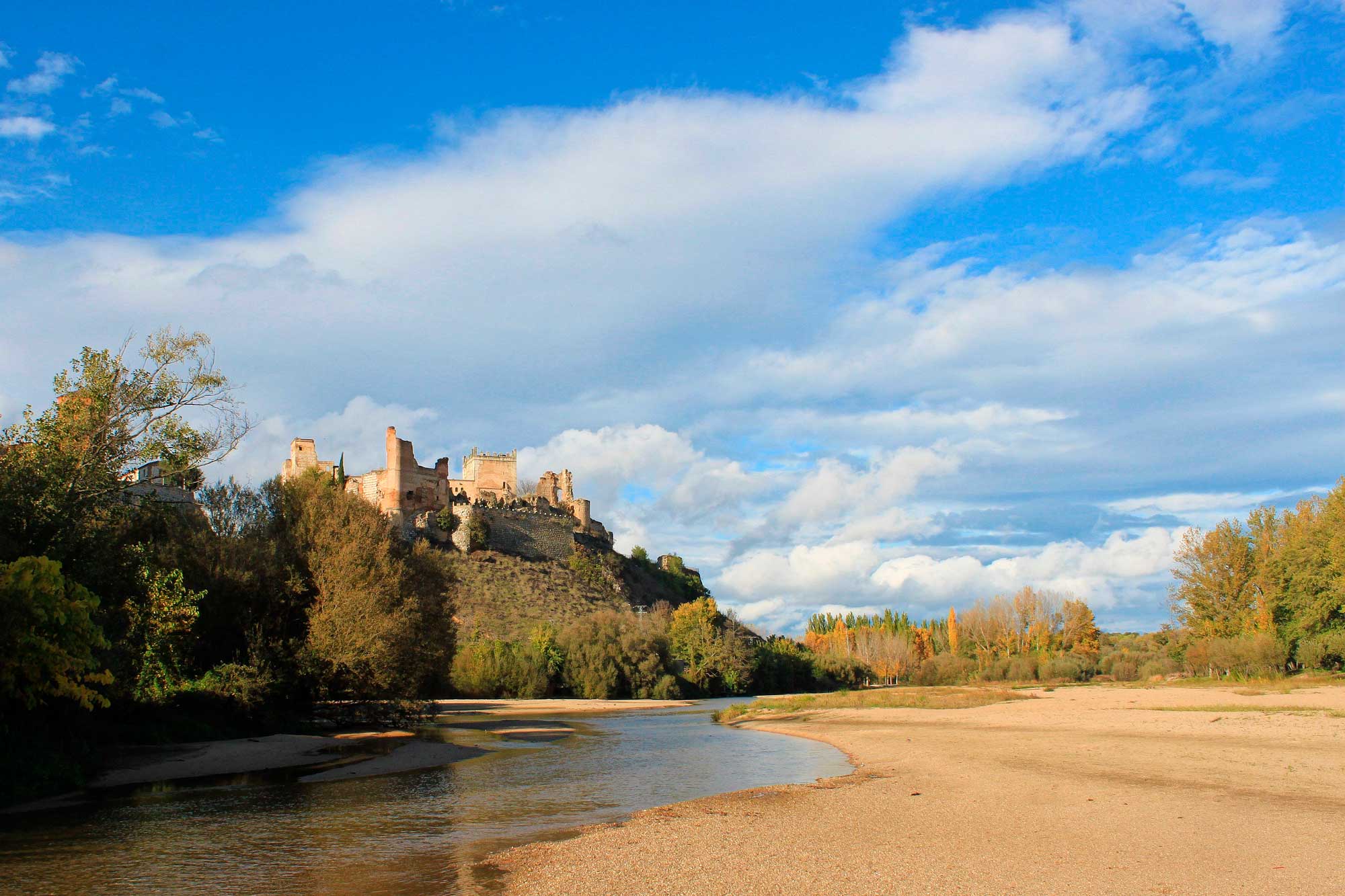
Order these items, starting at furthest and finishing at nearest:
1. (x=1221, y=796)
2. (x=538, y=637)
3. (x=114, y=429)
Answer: (x=538, y=637)
(x=114, y=429)
(x=1221, y=796)

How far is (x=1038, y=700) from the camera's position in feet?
135

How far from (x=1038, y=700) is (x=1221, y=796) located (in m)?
28.8

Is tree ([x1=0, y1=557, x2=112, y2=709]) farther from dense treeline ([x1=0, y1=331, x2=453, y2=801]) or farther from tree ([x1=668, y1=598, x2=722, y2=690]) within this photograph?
tree ([x1=668, y1=598, x2=722, y2=690])

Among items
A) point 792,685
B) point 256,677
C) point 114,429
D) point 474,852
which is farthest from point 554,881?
point 792,685

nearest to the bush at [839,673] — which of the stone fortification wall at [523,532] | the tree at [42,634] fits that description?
the stone fortification wall at [523,532]

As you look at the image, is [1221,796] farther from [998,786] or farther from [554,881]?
[554,881]

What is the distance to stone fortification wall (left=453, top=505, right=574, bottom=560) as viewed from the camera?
8869 centimetres

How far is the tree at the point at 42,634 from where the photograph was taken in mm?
14586

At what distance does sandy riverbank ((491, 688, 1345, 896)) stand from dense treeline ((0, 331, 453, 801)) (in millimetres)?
10421

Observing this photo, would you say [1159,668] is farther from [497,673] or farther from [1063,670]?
[497,673]

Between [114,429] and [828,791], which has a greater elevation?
[114,429]

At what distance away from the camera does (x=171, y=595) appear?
23969 millimetres

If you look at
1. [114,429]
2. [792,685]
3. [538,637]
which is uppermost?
[114,429]

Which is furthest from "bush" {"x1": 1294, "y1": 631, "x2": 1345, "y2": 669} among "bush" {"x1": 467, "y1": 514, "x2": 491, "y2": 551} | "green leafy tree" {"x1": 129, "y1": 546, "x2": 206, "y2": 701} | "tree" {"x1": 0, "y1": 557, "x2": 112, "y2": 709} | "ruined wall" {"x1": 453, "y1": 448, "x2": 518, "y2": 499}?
"ruined wall" {"x1": 453, "y1": 448, "x2": 518, "y2": 499}
